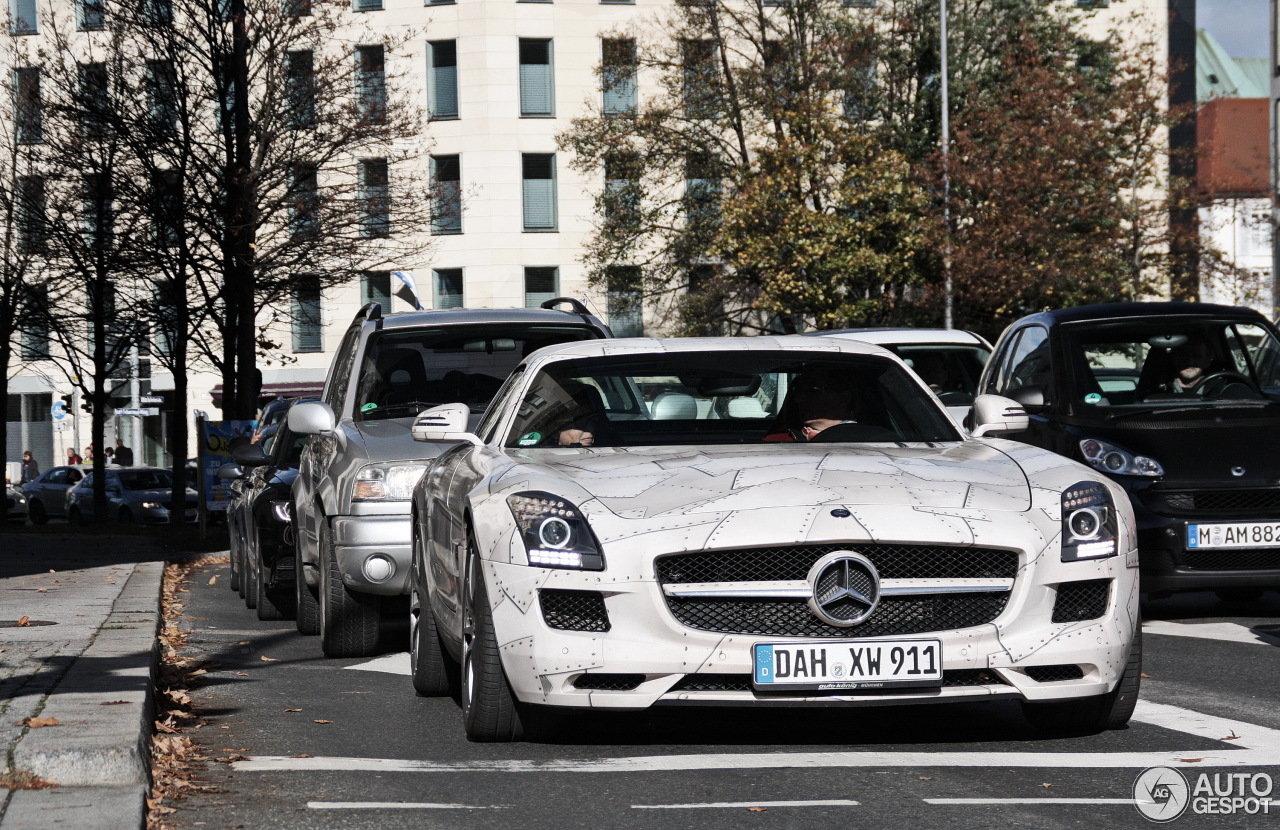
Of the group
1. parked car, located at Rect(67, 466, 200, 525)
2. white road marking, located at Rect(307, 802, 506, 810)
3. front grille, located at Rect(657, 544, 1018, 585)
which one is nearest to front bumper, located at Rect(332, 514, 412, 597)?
front grille, located at Rect(657, 544, 1018, 585)

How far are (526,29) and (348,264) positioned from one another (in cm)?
3197

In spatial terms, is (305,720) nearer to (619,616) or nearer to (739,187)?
(619,616)

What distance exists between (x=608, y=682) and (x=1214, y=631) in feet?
18.1

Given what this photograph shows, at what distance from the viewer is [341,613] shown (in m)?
10.1

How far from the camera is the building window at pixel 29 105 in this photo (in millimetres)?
32594

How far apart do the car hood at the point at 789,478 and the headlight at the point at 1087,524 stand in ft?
0.49

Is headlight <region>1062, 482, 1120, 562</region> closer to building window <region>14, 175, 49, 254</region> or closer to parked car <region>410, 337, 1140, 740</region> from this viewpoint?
parked car <region>410, 337, 1140, 740</region>

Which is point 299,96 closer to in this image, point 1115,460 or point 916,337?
point 916,337

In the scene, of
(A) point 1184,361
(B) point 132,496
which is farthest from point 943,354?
(B) point 132,496

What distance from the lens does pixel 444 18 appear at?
6028cm

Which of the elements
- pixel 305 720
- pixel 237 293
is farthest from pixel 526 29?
pixel 305 720

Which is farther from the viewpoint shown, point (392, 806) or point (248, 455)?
point (248, 455)

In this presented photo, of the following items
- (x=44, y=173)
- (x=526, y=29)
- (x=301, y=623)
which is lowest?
(x=301, y=623)

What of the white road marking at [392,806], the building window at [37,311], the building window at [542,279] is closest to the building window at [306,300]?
the building window at [37,311]
